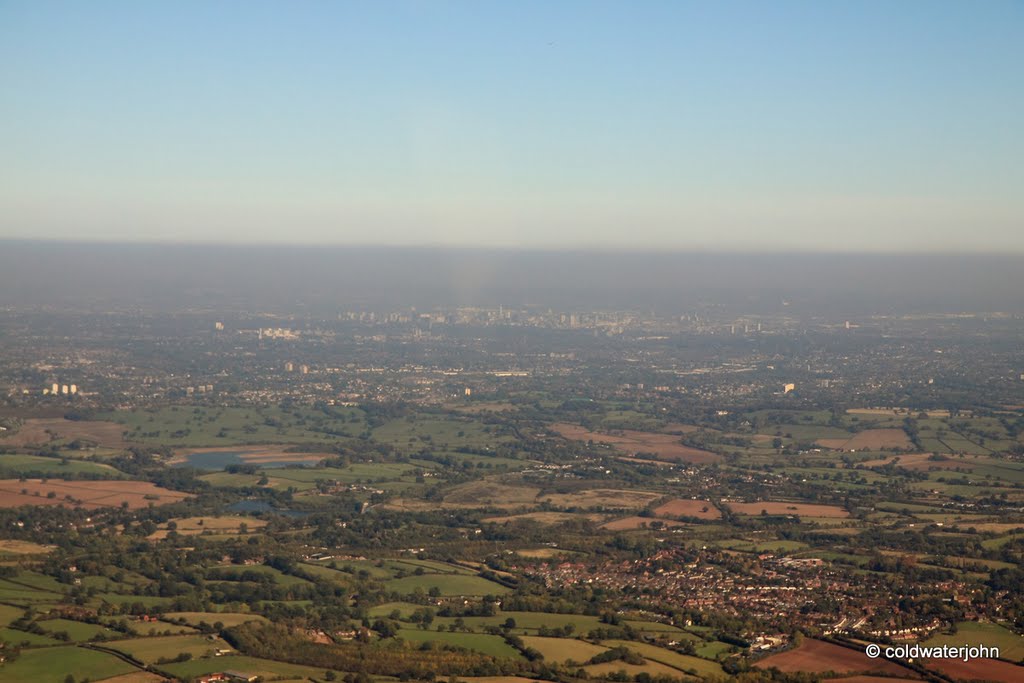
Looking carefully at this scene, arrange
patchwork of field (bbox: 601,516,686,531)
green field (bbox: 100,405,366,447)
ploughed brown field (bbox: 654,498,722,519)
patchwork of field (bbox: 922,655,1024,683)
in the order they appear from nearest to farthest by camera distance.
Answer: patchwork of field (bbox: 922,655,1024,683), patchwork of field (bbox: 601,516,686,531), ploughed brown field (bbox: 654,498,722,519), green field (bbox: 100,405,366,447)

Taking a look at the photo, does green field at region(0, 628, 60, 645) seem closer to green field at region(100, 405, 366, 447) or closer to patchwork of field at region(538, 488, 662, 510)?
patchwork of field at region(538, 488, 662, 510)

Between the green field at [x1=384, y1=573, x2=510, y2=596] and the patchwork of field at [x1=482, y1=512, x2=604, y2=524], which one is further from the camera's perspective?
the patchwork of field at [x1=482, y1=512, x2=604, y2=524]

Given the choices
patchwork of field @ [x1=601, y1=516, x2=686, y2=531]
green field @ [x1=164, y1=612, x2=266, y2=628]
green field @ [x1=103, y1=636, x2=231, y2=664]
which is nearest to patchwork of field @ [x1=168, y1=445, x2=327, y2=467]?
patchwork of field @ [x1=601, y1=516, x2=686, y2=531]

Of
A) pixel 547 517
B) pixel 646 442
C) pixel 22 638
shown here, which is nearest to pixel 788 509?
pixel 547 517

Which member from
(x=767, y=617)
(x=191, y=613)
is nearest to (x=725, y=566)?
(x=767, y=617)

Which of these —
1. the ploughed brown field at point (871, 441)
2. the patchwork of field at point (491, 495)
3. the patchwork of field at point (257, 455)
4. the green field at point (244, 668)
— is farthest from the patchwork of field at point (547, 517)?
the ploughed brown field at point (871, 441)
